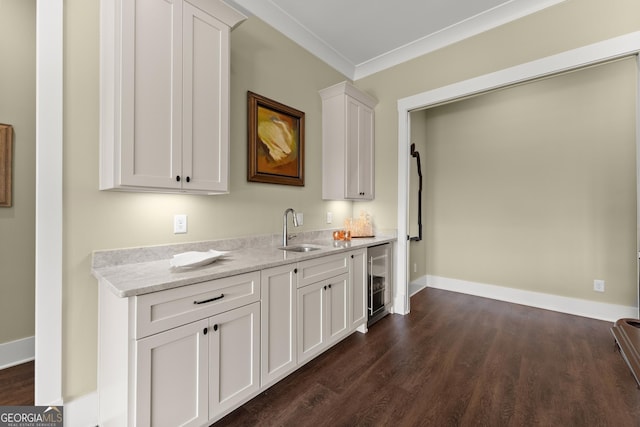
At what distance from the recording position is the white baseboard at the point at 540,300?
297 cm

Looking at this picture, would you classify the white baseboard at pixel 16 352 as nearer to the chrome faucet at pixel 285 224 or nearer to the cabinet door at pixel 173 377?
the cabinet door at pixel 173 377

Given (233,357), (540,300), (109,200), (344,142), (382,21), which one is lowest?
(540,300)

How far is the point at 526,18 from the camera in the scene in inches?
96.4

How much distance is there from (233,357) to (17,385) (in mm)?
1584

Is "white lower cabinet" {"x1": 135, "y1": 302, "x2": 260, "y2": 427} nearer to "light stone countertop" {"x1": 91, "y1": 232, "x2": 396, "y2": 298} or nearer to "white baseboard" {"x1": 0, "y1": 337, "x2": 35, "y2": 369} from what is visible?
"light stone countertop" {"x1": 91, "y1": 232, "x2": 396, "y2": 298}

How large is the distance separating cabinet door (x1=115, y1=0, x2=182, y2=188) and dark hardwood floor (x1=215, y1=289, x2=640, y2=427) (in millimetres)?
→ 1491

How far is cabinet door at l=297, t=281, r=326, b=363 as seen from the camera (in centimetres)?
198

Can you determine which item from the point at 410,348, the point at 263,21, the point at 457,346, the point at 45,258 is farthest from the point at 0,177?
the point at 457,346

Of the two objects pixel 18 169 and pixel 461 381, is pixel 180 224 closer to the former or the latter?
pixel 18 169

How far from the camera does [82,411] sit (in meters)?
1.54

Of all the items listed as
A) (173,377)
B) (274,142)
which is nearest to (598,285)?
(274,142)

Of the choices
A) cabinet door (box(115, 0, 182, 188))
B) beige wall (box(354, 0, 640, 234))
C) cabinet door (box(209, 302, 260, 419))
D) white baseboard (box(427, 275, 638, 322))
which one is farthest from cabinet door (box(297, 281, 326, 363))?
white baseboard (box(427, 275, 638, 322))

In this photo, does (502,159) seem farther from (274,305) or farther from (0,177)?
(0,177)

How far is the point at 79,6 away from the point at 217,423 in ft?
8.08
